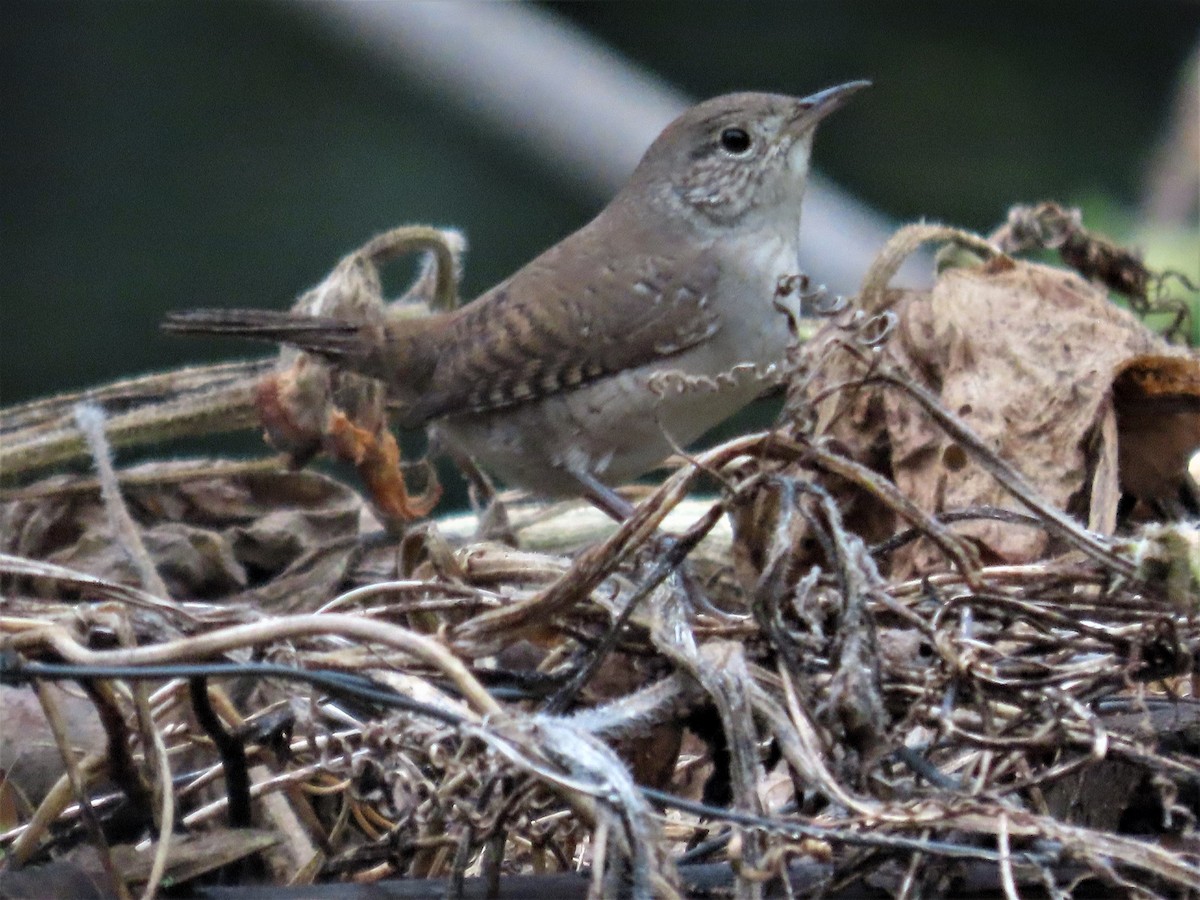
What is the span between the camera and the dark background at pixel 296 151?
7.73 meters

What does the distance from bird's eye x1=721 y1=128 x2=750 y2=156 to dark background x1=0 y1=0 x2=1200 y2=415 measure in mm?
3882

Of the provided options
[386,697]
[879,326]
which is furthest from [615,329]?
[386,697]

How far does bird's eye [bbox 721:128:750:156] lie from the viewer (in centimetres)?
300

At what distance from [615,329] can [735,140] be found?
0.59m

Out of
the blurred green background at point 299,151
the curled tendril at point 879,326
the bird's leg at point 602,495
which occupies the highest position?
the blurred green background at point 299,151

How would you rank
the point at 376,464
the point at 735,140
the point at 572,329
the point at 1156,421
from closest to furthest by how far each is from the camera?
the point at 1156,421, the point at 376,464, the point at 572,329, the point at 735,140

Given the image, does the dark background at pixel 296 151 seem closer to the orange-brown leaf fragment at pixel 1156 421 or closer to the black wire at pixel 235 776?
the orange-brown leaf fragment at pixel 1156 421

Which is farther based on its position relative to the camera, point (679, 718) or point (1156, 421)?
point (1156, 421)

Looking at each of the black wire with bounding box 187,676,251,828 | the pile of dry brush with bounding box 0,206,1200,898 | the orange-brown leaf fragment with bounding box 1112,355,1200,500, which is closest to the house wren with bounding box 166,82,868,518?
the orange-brown leaf fragment with bounding box 1112,355,1200,500

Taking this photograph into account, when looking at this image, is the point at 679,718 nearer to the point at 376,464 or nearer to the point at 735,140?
the point at 376,464

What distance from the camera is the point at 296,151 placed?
8102 mm

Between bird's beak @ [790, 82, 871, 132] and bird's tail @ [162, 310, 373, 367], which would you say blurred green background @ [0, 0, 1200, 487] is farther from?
bird's tail @ [162, 310, 373, 367]

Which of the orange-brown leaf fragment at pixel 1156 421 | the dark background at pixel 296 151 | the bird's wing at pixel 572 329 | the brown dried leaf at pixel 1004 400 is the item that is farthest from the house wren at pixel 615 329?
the dark background at pixel 296 151

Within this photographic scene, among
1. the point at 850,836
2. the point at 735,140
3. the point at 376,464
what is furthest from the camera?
the point at 735,140
